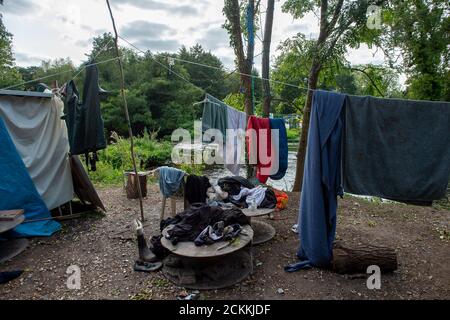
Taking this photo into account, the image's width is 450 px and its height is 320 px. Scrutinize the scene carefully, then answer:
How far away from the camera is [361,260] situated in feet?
11.9

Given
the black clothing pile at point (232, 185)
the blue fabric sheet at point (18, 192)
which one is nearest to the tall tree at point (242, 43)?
the black clothing pile at point (232, 185)

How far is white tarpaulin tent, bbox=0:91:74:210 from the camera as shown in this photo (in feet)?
15.5

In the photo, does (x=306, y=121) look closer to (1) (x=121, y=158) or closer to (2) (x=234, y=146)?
(2) (x=234, y=146)

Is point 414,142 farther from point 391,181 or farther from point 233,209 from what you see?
point 233,209

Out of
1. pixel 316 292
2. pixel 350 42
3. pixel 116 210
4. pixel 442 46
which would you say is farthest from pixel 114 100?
pixel 316 292

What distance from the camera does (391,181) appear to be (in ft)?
10.6

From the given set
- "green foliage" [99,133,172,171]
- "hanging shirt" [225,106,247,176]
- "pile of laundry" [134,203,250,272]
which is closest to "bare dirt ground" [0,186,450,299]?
"pile of laundry" [134,203,250,272]

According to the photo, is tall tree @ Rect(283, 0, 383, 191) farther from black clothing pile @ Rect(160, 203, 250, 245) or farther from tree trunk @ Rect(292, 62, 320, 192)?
black clothing pile @ Rect(160, 203, 250, 245)

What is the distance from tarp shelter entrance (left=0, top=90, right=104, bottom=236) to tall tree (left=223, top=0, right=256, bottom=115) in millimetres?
4148

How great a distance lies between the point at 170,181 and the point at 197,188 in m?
0.46

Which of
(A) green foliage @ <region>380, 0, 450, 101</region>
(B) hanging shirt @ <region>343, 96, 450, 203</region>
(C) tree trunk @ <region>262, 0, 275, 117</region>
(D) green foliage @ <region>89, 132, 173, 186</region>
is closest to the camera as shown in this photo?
(B) hanging shirt @ <region>343, 96, 450, 203</region>

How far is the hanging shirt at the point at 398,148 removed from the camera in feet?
10.2

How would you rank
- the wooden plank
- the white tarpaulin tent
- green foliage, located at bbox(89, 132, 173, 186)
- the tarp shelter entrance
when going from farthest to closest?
1. green foliage, located at bbox(89, 132, 173, 186)
2. the wooden plank
3. the white tarpaulin tent
4. the tarp shelter entrance

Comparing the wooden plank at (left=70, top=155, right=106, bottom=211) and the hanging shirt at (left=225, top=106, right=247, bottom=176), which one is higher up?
the hanging shirt at (left=225, top=106, right=247, bottom=176)
